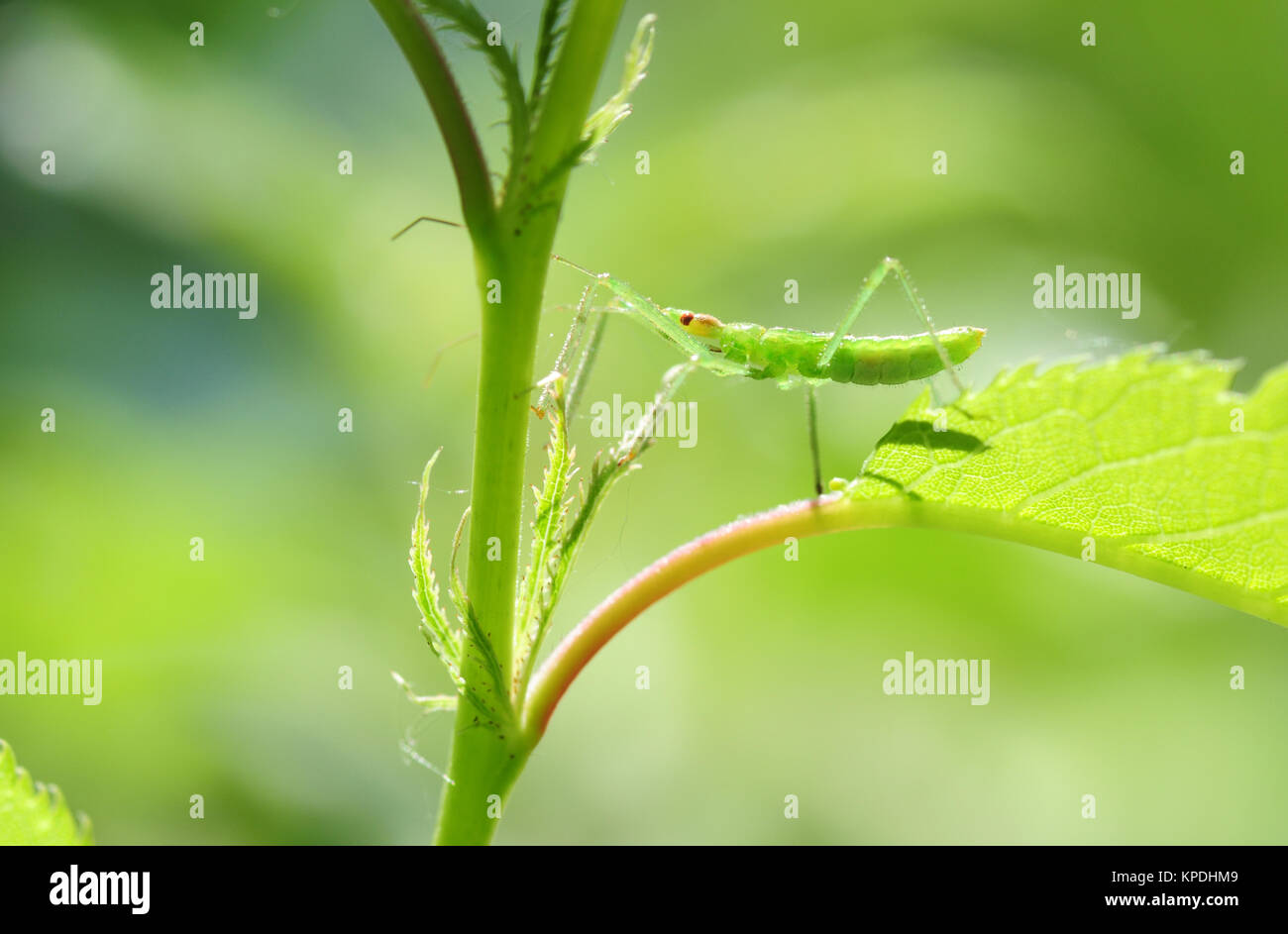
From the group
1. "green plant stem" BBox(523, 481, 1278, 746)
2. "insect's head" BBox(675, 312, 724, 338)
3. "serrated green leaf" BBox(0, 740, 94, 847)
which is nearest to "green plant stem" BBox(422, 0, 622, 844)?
"green plant stem" BBox(523, 481, 1278, 746)

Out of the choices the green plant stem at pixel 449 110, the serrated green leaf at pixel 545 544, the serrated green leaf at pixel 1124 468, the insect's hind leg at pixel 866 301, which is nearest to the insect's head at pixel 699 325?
the insect's hind leg at pixel 866 301

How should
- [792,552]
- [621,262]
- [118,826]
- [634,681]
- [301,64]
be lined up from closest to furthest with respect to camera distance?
[118,826] → [792,552] → [634,681] → [621,262] → [301,64]

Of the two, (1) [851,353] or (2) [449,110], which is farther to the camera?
(1) [851,353]

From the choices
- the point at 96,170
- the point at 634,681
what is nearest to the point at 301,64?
the point at 96,170

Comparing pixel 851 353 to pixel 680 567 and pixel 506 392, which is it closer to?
pixel 680 567

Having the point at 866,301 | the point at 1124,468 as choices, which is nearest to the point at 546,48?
the point at 1124,468
